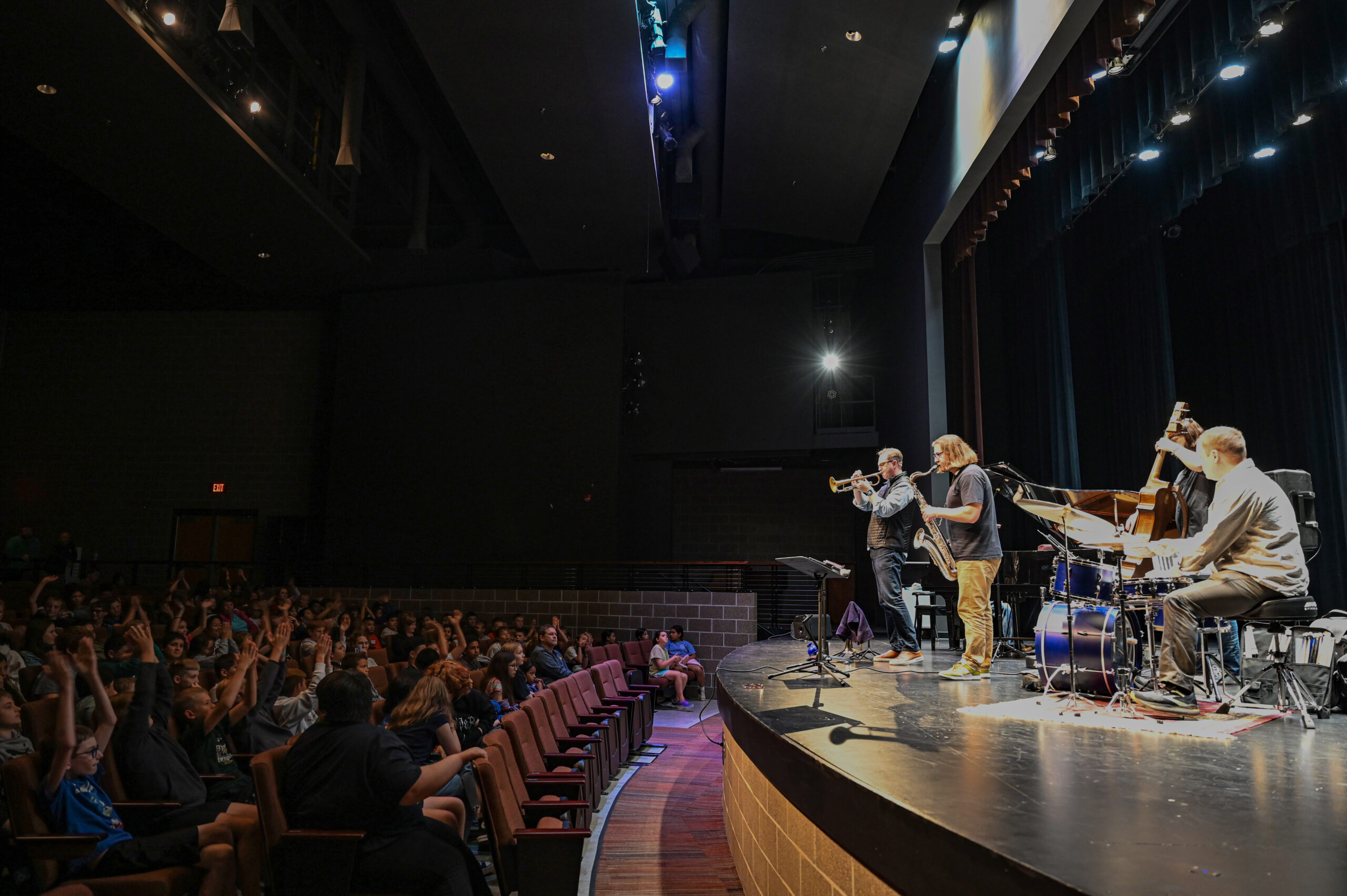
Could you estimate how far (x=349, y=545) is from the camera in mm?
14141

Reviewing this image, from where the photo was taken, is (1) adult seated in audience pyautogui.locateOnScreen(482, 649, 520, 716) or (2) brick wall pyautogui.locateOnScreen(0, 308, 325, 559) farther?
(2) brick wall pyautogui.locateOnScreen(0, 308, 325, 559)

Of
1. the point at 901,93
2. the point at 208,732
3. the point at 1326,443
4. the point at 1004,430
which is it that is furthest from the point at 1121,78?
the point at 208,732

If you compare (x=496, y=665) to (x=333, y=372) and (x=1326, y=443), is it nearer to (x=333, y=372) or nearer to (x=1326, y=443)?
(x=1326, y=443)

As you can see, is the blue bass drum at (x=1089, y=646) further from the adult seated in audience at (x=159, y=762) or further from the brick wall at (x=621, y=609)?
the brick wall at (x=621, y=609)

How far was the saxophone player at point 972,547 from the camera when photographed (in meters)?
4.66

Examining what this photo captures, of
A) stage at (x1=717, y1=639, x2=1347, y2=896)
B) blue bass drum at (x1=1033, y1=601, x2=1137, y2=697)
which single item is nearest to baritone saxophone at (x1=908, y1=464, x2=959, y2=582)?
blue bass drum at (x1=1033, y1=601, x2=1137, y2=697)

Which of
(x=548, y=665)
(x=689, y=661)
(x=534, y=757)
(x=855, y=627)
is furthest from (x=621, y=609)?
(x=534, y=757)

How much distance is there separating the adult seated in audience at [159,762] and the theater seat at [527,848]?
2.75 ft

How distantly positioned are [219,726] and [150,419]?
42.3ft

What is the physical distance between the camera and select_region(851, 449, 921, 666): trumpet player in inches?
208

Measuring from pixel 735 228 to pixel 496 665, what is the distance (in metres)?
9.51

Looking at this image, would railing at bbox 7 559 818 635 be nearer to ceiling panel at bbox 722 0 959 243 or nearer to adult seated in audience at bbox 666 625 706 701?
adult seated in audience at bbox 666 625 706 701

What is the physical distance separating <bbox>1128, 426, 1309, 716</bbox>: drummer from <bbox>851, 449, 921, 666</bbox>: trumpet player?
1.66 metres

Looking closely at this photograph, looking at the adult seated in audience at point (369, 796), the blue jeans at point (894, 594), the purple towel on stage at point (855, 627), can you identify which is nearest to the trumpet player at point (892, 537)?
the blue jeans at point (894, 594)
